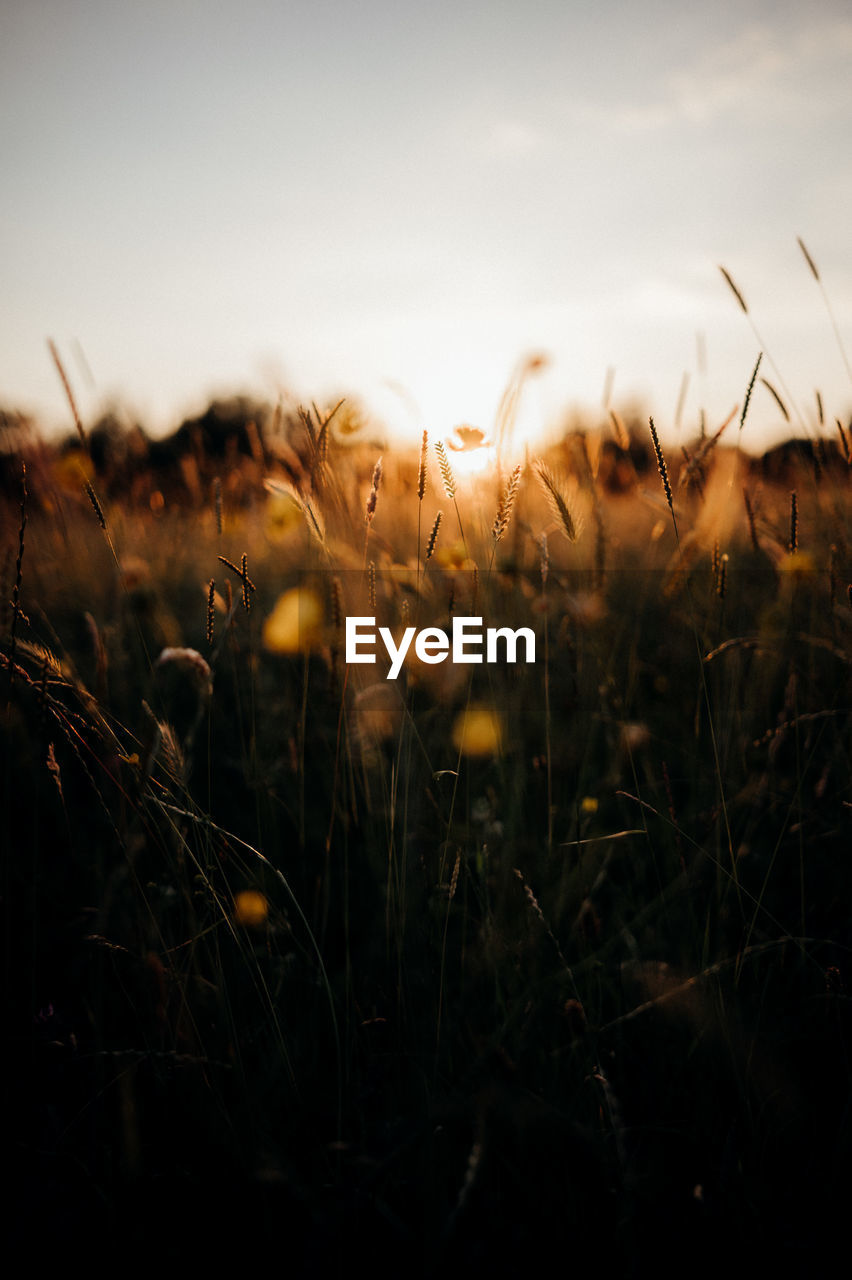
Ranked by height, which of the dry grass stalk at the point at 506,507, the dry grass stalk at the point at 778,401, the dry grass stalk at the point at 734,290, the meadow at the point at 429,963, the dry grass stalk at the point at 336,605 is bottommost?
the meadow at the point at 429,963

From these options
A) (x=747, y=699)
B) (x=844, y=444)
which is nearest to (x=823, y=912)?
(x=747, y=699)

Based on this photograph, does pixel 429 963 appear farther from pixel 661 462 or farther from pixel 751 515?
pixel 751 515

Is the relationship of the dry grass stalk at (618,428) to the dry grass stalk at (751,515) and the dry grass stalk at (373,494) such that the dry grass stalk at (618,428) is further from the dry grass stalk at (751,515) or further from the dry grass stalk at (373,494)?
the dry grass stalk at (373,494)

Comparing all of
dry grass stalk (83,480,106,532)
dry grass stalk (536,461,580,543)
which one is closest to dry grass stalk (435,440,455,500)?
dry grass stalk (536,461,580,543)

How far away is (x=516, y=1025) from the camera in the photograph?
938 mm

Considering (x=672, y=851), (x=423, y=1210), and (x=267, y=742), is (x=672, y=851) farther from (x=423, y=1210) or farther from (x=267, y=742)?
(x=267, y=742)

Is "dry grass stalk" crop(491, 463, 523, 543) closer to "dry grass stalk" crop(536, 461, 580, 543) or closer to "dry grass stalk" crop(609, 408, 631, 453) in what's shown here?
"dry grass stalk" crop(536, 461, 580, 543)

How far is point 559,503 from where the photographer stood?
40.4 inches

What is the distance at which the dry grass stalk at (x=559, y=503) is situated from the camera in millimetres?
1020

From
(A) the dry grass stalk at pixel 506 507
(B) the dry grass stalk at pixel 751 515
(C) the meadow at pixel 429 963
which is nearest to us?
(C) the meadow at pixel 429 963

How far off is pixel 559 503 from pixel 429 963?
705mm

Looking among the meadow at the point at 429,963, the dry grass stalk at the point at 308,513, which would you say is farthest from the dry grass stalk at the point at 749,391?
the dry grass stalk at the point at 308,513

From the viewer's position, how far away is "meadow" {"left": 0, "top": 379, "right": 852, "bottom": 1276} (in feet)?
2.51

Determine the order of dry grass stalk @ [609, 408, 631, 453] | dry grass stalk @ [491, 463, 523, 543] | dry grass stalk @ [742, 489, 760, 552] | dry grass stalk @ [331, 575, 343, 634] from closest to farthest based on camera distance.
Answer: dry grass stalk @ [491, 463, 523, 543] < dry grass stalk @ [331, 575, 343, 634] < dry grass stalk @ [742, 489, 760, 552] < dry grass stalk @ [609, 408, 631, 453]
